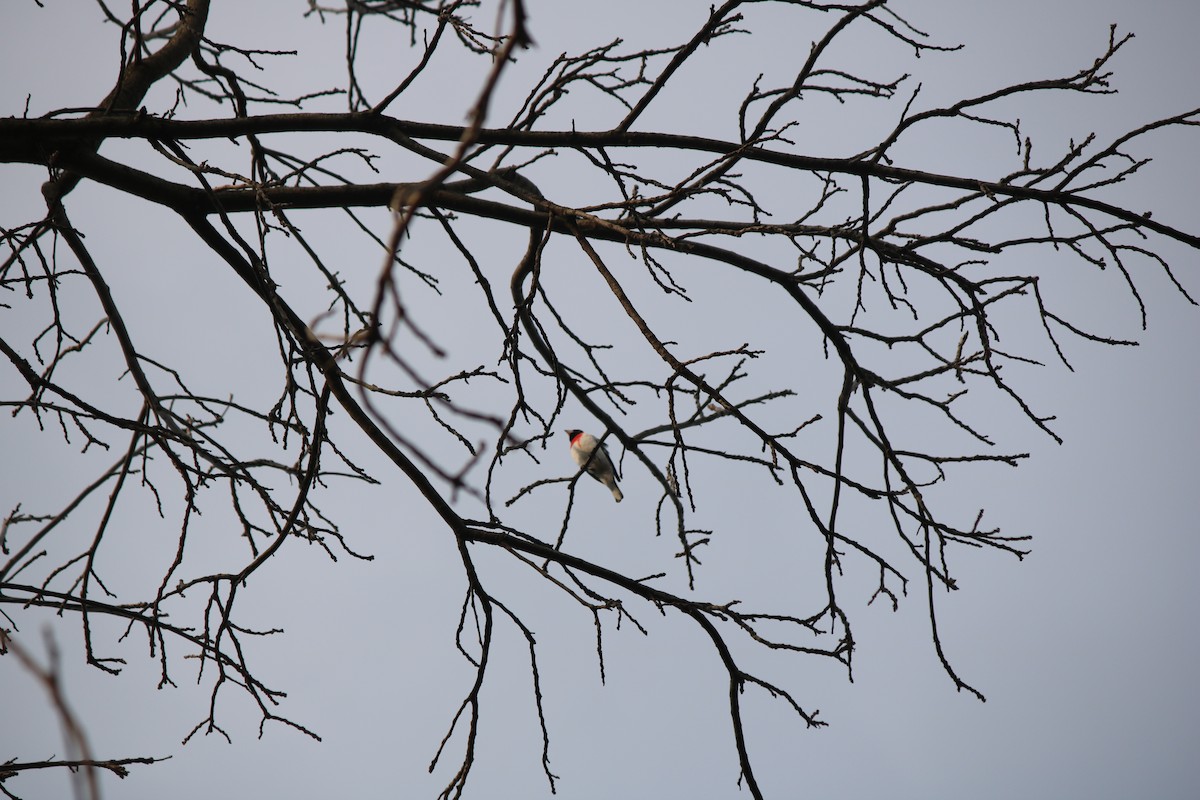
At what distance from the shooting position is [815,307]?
2709 millimetres

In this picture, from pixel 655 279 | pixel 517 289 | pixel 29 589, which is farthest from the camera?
pixel 517 289

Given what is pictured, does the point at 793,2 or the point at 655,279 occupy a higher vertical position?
the point at 793,2

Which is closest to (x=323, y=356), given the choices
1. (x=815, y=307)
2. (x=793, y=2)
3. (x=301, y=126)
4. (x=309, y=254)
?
(x=309, y=254)

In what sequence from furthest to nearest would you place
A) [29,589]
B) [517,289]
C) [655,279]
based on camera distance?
1. [517,289]
2. [29,589]
3. [655,279]

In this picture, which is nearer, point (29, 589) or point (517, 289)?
point (29, 589)

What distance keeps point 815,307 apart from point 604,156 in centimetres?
83

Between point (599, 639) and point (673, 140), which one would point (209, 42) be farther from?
point (599, 639)

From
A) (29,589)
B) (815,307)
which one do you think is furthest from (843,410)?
(29,589)

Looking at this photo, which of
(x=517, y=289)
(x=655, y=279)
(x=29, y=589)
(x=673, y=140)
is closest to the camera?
(x=655, y=279)

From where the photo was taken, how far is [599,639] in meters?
2.74

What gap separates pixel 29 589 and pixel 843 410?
8.96 feet

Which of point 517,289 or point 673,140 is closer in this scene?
point 673,140

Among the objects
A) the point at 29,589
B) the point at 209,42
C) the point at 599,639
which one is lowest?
the point at 599,639

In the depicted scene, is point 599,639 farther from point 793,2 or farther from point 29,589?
point 793,2
